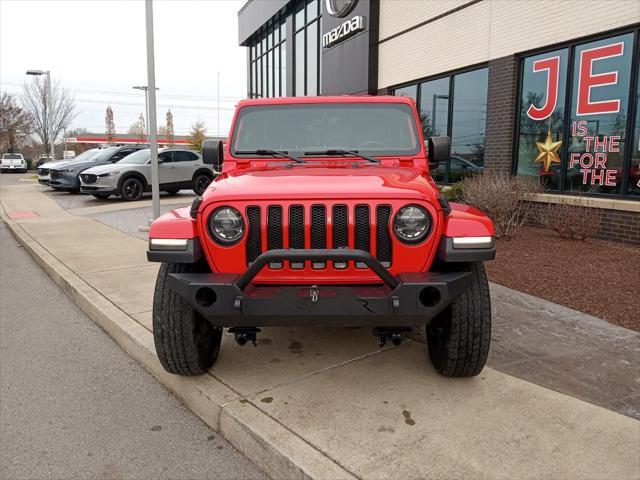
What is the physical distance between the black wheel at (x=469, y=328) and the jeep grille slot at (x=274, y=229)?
42.3 inches

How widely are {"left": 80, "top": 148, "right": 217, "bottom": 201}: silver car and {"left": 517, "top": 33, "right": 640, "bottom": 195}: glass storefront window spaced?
985cm

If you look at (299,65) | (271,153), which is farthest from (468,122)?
(299,65)

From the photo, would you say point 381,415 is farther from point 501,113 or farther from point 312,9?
point 312,9

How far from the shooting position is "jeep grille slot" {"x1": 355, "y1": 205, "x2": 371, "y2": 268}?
9.20 feet

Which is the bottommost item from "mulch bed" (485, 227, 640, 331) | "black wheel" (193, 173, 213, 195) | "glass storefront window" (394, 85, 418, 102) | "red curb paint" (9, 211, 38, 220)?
"red curb paint" (9, 211, 38, 220)

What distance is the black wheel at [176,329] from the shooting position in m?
3.06

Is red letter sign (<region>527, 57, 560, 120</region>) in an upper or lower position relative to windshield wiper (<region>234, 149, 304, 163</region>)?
upper

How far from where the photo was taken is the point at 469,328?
9.84ft

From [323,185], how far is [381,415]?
132cm

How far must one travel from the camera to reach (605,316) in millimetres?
4582

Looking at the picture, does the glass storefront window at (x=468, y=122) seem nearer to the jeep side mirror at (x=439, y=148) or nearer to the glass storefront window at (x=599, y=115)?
the glass storefront window at (x=599, y=115)

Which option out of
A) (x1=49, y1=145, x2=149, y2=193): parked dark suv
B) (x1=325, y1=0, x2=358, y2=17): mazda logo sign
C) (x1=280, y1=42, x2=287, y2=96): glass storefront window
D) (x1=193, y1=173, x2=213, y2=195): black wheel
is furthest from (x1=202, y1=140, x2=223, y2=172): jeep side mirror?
(x1=280, y1=42, x2=287, y2=96): glass storefront window

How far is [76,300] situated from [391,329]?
4010 millimetres

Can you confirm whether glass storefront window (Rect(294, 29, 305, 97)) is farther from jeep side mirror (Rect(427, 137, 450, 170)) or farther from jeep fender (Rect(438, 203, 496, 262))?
jeep fender (Rect(438, 203, 496, 262))
